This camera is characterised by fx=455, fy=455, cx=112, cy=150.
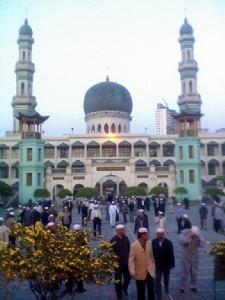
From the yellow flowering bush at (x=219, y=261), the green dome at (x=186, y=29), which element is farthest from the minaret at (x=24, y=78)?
the yellow flowering bush at (x=219, y=261)

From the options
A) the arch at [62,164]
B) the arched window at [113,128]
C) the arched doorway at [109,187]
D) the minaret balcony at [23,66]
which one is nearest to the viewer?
the arched doorway at [109,187]

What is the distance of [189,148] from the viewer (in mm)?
46375

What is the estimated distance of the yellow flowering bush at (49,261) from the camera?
6.00 m

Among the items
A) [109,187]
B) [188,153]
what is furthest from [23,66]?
[188,153]

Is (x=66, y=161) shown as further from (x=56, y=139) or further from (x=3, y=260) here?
(x=3, y=260)

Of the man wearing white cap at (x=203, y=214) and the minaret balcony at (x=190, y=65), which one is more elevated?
the minaret balcony at (x=190, y=65)

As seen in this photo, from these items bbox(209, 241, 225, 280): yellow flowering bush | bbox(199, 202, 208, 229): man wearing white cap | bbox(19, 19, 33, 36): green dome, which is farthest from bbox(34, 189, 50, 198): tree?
bbox(209, 241, 225, 280): yellow flowering bush

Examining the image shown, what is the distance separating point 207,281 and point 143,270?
112 inches

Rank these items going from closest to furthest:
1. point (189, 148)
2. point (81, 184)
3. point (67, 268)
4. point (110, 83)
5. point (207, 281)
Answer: point (67, 268) → point (207, 281) → point (189, 148) → point (81, 184) → point (110, 83)

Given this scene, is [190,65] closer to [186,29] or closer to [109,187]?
[186,29]

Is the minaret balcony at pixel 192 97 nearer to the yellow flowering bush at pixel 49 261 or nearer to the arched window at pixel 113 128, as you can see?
the arched window at pixel 113 128

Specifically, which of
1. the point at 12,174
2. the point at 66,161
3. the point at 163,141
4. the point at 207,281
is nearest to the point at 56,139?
the point at 66,161

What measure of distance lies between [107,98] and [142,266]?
55.2m

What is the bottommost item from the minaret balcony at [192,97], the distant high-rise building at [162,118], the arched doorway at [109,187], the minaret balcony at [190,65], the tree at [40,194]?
the tree at [40,194]
